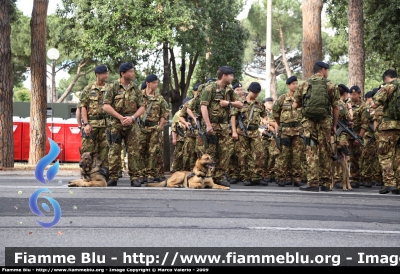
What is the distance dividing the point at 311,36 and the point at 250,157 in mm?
5926

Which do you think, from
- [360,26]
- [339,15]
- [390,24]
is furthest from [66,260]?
[339,15]

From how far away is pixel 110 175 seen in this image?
41.2 feet

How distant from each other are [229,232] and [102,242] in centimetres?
148

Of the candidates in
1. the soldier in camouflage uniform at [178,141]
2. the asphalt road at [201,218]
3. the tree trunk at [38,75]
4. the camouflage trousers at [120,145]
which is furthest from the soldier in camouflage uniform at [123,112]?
the tree trunk at [38,75]

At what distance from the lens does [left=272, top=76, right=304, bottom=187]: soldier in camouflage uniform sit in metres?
14.0

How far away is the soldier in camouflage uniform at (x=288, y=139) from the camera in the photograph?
13977 millimetres

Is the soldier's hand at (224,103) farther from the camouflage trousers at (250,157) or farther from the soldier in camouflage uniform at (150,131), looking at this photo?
the camouflage trousers at (250,157)

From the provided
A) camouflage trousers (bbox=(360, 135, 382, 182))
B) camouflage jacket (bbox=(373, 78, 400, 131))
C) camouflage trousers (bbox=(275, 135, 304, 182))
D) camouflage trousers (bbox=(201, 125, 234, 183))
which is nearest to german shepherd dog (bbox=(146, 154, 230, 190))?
Result: camouflage trousers (bbox=(201, 125, 234, 183))

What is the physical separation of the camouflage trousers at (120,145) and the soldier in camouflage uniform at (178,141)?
2.32 m

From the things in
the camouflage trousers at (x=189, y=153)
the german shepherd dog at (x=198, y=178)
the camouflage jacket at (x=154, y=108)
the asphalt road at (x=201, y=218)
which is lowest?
the asphalt road at (x=201, y=218)

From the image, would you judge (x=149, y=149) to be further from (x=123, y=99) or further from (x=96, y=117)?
(x=123, y=99)

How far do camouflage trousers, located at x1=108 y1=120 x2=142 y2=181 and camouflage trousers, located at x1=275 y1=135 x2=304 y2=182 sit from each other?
3.16 m

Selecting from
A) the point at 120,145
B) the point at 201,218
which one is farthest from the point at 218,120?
the point at 201,218

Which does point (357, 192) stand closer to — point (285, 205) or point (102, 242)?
point (285, 205)
